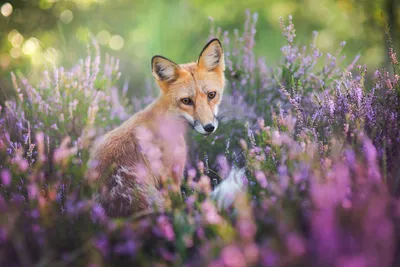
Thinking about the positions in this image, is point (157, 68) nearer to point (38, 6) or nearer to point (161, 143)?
point (161, 143)

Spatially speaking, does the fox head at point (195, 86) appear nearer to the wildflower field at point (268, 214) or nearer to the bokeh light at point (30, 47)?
the wildflower field at point (268, 214)

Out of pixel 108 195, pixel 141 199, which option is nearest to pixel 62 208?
pixel 108 195

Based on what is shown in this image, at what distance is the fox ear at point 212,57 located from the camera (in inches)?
170

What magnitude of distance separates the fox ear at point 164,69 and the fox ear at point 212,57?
12.2 inches

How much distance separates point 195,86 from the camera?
14.0 ft

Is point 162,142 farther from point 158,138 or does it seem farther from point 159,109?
point 159,109

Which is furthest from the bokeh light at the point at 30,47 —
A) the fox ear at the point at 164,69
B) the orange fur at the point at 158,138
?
the orange fur at the point at 158,138

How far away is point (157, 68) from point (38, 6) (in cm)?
623

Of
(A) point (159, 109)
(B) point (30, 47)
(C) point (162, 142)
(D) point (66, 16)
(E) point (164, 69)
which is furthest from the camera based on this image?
(D) point (66, 16)

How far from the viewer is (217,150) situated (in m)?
5.32

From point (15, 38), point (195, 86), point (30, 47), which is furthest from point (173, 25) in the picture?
point (195, 86)

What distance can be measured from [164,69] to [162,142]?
866 mm

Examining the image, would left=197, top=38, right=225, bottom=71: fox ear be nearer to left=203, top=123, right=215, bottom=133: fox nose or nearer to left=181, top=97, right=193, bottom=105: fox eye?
left=181, top=97, right=193, bottom=105: fox eye

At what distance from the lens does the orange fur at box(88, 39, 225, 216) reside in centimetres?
342
